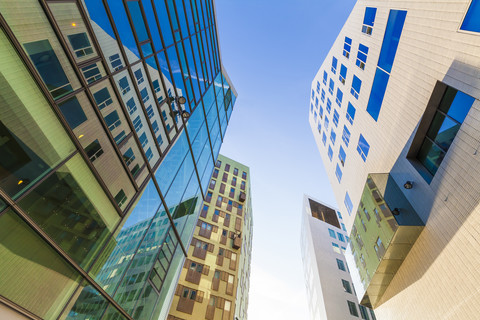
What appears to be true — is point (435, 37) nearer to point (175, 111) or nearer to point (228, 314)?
point (175, 111)

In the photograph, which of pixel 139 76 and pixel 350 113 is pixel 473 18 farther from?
pixel 139 76

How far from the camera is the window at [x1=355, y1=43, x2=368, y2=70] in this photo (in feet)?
61.9

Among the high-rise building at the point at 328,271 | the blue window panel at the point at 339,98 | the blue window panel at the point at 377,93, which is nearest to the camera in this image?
the blue window panel at the point at 377,93

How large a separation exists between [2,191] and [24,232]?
1.25 metres

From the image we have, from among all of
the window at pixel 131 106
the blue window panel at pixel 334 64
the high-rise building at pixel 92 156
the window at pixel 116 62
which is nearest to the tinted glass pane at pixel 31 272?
the high-rise building at pixel 92 156

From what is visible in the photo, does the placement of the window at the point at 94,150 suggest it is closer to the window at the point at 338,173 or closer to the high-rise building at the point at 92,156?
the high-rise building at the point at 92,156

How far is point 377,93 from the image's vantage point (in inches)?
647

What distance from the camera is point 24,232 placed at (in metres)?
5.11

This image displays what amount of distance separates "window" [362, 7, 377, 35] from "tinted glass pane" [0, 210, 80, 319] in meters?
24.6

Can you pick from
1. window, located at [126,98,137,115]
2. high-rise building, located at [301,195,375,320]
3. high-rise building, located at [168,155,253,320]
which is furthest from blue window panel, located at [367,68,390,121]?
high-rise building, located at [301,195,375,320]

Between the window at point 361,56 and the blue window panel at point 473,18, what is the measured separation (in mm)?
9915

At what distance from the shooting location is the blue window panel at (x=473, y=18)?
8.67m

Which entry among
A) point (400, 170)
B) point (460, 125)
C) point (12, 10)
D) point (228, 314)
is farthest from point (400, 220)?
point (228, 314)

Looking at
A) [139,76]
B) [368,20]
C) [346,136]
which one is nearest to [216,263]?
[346,136]
